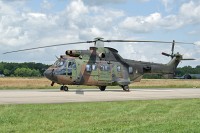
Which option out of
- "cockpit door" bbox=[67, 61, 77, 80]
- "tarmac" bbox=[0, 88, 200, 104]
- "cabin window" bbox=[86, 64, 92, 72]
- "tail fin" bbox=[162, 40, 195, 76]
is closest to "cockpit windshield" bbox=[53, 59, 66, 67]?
"cockpit door" bbox=[67, 61, 77, 80]

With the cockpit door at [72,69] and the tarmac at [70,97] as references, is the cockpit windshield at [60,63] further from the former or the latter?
the tarmac at [70,97]

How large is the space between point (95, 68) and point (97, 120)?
73.5 feet

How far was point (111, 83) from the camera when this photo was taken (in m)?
36.0

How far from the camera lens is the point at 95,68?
35031 mm

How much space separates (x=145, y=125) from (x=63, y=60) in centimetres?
2297

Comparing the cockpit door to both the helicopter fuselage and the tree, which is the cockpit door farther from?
the tree

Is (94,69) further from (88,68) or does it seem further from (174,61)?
(174,61)

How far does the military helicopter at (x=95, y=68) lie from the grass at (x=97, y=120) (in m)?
17.6

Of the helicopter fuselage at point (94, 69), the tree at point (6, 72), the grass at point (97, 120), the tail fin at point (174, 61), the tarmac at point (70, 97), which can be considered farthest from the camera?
the tree at point (6, 72)

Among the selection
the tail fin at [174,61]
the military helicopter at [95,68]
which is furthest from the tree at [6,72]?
the military helicopter at [95,68]

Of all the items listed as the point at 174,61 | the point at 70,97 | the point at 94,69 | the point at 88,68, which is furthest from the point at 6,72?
the point at 70,97

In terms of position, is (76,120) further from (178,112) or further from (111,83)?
(111,83)

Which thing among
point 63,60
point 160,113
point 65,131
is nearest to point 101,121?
point 65,131

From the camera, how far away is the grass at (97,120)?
10.7 metres
